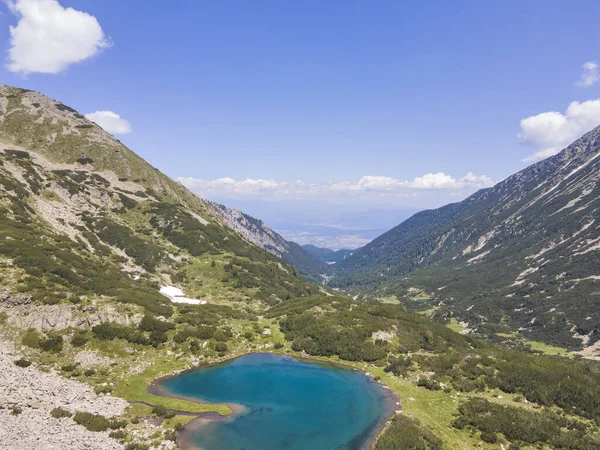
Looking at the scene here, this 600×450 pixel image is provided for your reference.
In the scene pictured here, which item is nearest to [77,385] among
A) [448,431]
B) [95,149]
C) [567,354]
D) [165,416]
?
[165,416]

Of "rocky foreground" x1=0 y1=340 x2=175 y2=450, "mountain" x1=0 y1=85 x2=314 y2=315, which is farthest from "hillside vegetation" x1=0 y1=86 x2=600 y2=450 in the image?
"rocky foreground" x1=0 y1=340 x2=175 y2=450

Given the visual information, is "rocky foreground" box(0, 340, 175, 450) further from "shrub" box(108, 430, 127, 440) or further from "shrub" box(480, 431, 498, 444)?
"shrub" box(480, 431, 498, 444)

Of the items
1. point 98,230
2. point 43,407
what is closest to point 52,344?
point 43,407

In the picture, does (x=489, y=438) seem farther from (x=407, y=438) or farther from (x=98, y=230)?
(x=98, y=230)

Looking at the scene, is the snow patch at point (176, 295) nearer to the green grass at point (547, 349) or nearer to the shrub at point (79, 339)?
the shrub at point (79, 339)

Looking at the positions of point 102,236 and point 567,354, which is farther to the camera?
point 567,354

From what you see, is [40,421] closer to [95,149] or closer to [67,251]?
[67,251]
